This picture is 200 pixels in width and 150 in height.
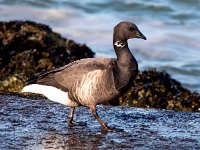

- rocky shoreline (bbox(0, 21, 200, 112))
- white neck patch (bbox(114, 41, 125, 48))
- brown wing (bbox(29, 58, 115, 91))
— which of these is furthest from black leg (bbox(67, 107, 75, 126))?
rocky shoreline (bbox(0, 21, 200, 112))

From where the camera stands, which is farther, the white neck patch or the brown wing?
the white neck patch

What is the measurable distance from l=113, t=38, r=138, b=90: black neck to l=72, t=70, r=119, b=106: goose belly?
115mm

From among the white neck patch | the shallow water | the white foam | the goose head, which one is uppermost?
the goose head

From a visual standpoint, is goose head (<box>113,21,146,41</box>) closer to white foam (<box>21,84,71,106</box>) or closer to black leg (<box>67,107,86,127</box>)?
white foam (<box>21,84,71,106</box>)

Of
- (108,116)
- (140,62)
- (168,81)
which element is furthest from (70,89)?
(140,62)

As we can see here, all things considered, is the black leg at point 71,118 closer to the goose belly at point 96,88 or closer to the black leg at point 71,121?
the black leg at point 71,121

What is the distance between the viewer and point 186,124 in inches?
368

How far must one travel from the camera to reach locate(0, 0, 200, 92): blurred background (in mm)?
20703

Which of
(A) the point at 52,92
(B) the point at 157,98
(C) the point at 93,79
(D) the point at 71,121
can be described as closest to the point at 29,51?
(B) the point at 157,98

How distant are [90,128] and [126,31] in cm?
137

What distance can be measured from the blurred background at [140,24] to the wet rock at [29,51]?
19.2ft

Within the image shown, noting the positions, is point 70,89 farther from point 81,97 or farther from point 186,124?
point 186,124

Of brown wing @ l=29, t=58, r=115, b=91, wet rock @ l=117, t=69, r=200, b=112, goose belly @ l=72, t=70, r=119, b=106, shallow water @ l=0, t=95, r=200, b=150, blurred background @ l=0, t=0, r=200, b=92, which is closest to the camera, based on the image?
shallow water @ l=0, t=95, r=200, b=150

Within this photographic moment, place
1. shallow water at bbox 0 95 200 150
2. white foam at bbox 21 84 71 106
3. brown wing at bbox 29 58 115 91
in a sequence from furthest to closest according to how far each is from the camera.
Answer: white foam at bbox 21 84 71 106 < brown wing at bbox 29 58 115 91 < shallow water at bbox 0 95 200 150
